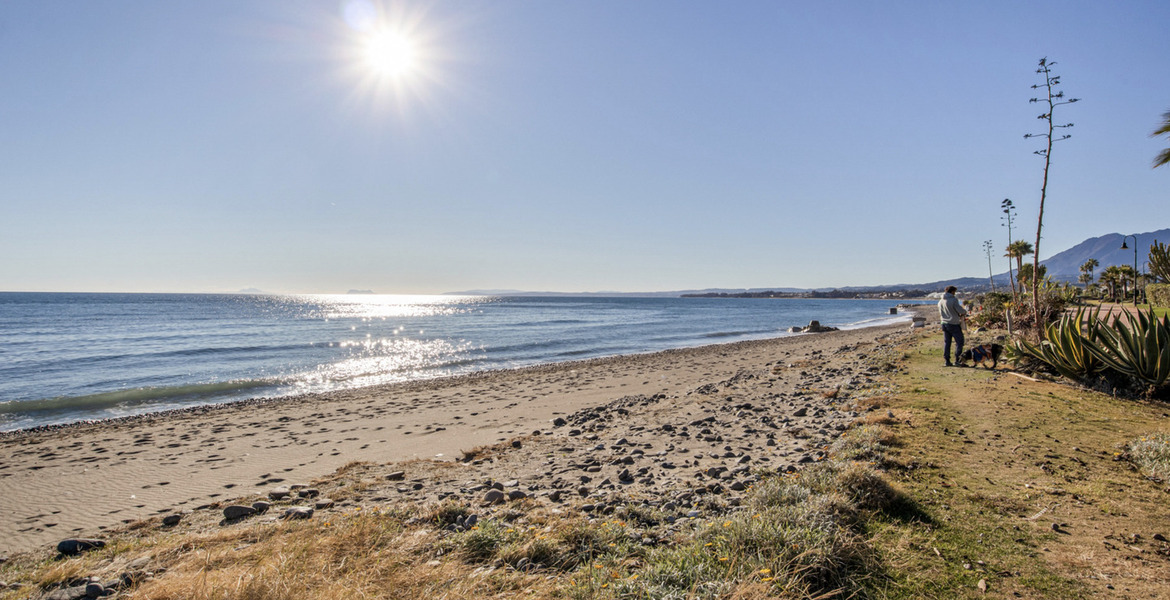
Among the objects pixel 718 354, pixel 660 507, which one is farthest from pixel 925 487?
pixel 718 354

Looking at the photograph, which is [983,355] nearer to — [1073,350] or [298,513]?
[1073,350]

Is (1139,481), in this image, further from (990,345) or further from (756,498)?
(990,345)

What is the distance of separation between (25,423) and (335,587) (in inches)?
697

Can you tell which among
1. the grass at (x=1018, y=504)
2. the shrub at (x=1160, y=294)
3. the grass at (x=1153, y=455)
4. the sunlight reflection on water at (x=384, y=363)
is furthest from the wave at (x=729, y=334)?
the grass at (x=1153, y=455)

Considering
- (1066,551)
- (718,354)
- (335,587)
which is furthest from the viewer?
(718,354)

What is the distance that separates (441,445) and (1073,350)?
1229 centimetres

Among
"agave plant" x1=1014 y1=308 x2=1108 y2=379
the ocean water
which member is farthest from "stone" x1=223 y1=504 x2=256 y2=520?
"agave plant" x1=1014 y1=308 x2=1108 y2=379

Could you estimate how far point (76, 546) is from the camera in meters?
5.01

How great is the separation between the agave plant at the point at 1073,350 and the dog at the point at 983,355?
77 cm

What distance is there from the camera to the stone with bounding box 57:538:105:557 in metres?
4.94

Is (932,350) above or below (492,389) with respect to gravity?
above

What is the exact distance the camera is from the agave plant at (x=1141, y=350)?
26.1 ft

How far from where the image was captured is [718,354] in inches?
977

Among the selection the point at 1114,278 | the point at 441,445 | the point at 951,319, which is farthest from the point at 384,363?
the point at 1114,278
